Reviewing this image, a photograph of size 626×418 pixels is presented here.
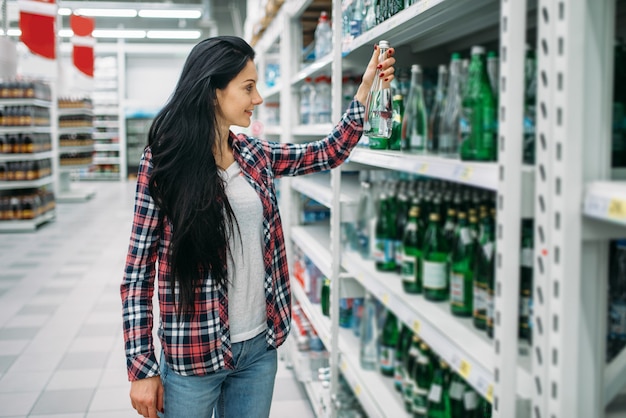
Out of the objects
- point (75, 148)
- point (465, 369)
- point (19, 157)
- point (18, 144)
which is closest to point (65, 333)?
point (465, 369)

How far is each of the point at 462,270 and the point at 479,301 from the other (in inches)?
9.2

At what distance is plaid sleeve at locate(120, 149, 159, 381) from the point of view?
5.65 ft

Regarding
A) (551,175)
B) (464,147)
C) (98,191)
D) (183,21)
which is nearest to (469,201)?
(464,147)

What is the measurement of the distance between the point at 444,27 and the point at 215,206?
95 cm

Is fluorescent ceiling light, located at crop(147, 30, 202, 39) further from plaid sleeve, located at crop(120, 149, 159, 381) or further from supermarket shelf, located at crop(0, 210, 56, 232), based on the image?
plaid sleeve, located at crop(120, 149, 159, 381)

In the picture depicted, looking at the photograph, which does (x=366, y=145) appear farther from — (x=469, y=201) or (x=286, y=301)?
(x=286, y=301)

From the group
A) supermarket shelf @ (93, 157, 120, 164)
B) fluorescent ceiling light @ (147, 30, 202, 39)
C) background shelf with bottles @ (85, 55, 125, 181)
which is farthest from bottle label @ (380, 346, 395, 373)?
supermarket shelf @ (93, 157, 120, 164)

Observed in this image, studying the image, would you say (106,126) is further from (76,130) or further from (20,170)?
(20,170)

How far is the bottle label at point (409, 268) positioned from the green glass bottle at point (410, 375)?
0.67 feet

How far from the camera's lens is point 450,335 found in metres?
1.60

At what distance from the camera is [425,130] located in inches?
82.6

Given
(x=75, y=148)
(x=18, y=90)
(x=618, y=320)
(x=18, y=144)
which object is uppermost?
(x=18, y=90)

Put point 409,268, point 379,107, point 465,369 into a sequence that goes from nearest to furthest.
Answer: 1. point 465,369
2. point 409,268
3. point 379,107

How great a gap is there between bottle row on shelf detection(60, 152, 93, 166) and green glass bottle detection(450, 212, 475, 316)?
1233cm
